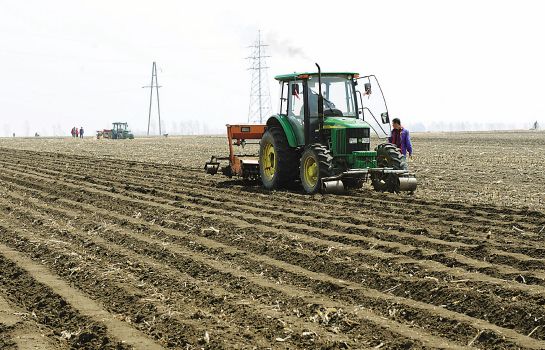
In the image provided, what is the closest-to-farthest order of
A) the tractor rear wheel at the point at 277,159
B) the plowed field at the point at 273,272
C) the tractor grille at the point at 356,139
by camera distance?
the plowed field at the point at 273,272 < the tractor grille at the point at 356,139 < the tractor rear wheel at the point at 277,159

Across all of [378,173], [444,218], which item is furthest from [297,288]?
[378,173]

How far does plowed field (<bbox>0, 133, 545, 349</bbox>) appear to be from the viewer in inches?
201

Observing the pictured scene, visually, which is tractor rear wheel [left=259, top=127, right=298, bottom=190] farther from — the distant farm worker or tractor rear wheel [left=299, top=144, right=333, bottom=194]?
the distant farm worker

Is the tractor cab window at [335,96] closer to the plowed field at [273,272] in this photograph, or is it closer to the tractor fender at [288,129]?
the tractor fender at [288,129]

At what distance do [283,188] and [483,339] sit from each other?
9.12 metres

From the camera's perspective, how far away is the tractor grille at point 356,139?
12352 millimetres

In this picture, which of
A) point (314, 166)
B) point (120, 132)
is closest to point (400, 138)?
point (314, 166)

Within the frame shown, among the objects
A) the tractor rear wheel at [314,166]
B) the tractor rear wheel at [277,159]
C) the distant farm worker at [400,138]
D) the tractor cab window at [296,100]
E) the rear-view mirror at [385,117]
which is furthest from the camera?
the distant farm worker at [400,138]

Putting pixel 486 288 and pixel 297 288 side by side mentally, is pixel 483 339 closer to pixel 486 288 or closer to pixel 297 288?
pixel 486 288

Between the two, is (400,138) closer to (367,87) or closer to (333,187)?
(367,87)

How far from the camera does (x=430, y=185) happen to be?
14664mm

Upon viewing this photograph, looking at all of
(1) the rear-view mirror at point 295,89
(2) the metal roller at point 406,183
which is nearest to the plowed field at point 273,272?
(2) the metal roller at point 406,183

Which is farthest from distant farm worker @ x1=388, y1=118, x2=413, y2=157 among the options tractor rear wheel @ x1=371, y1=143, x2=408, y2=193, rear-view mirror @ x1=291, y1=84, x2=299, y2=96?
rear-view mirror @ x1=291, y1=84, x2=299, y2=96

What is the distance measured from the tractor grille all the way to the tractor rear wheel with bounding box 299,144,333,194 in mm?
390
